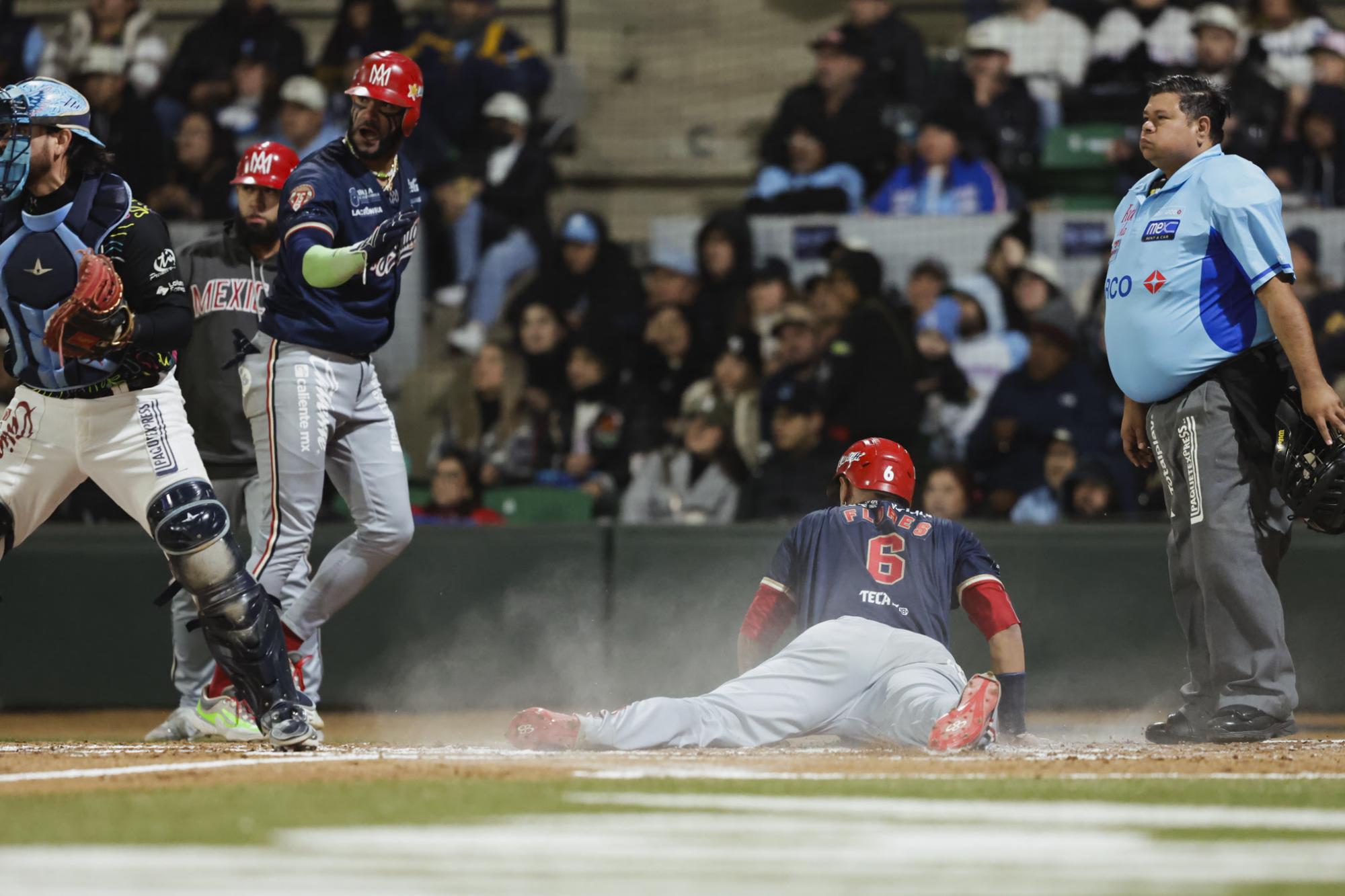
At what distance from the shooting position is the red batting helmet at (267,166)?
722 centimetres

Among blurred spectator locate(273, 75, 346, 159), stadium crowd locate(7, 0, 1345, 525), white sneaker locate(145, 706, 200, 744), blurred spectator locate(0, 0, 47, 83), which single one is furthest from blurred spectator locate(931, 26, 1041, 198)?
white sneaker locate(145, 706, 200, 744)

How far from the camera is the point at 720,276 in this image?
1112cm

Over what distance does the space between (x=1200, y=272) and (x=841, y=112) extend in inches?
239

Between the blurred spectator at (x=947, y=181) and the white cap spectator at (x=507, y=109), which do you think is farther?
the white cap spectator at (x=507, y=109)

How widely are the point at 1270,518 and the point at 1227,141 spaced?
571 cm

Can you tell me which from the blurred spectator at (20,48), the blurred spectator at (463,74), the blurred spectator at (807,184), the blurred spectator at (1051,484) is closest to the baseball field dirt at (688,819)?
the blurred spectator at (1051,484)

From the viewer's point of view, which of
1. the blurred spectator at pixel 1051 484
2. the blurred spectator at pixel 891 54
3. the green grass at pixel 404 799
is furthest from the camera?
the blurred spectator at pixel 891 54

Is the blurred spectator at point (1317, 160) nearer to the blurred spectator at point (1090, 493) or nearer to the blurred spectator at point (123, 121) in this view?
the blurred spectator at point (1090, 493)

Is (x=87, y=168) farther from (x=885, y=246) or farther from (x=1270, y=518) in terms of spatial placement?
(x=885, y=246)

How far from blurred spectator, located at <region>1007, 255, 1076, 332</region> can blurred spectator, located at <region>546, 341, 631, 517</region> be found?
2420mm

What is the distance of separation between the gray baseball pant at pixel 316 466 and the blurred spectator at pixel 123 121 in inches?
246

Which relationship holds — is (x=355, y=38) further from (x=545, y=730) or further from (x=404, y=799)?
(x=404, y=799)

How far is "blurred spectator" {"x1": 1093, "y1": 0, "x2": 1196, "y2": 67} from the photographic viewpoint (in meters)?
11.8

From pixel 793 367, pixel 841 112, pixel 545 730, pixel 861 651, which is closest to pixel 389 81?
pixel 545 730
